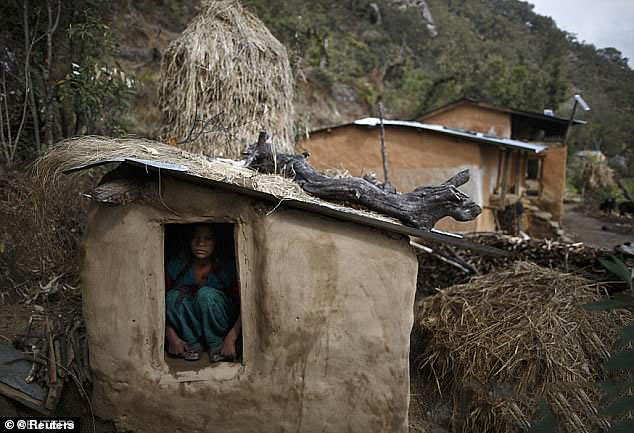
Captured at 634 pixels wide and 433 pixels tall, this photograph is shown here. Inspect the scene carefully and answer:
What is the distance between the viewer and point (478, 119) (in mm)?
14492

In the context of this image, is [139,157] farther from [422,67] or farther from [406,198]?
[422,67]

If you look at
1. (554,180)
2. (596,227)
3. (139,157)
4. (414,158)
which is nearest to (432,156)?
(414,158)

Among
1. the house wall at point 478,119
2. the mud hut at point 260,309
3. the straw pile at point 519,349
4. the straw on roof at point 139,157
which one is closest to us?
the straw on roof at point 139,157

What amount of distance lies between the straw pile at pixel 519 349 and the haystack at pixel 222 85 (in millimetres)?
3705

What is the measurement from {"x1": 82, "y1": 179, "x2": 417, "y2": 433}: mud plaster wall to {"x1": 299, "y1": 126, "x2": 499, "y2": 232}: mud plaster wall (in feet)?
19.3

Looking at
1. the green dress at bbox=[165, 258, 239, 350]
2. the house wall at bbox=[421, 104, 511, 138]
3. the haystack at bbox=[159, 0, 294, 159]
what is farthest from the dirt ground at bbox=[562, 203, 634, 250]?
the green dress at bbox=[165, 258, 239, 350]

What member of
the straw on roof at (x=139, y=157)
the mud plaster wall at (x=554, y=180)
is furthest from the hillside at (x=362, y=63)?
the straw on roof at (x=139, y=157)

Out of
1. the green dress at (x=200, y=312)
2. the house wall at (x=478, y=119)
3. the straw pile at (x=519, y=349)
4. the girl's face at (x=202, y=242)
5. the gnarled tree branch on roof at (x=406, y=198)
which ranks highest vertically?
the house wall at (x=478, y=119)

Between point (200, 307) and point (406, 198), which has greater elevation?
point (406, 198)

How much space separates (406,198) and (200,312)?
6.21 ft

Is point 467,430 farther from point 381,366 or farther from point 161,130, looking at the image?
point 161,130

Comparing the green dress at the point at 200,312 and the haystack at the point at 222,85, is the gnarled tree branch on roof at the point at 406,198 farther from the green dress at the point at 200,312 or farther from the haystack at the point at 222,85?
the haystack at the point at 222,85

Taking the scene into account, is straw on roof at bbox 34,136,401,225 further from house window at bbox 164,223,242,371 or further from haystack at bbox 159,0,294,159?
haystack at bbox 159,0,294,159

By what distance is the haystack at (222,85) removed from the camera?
6.64 meters
